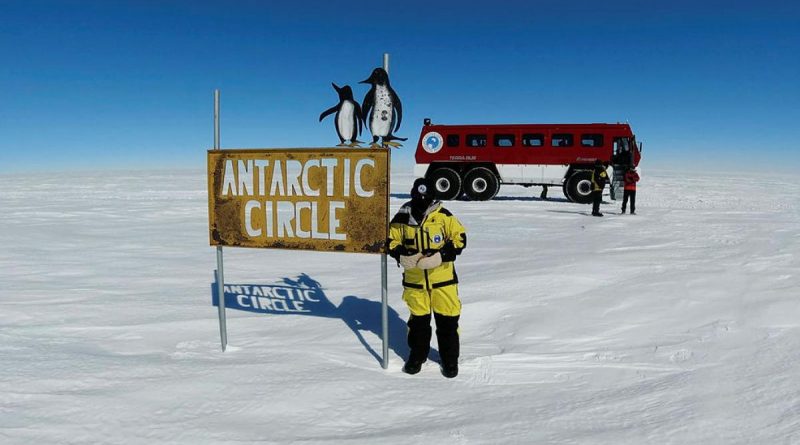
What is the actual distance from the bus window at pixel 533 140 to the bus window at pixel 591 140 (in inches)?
52.6

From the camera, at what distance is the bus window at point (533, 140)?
1775 cm

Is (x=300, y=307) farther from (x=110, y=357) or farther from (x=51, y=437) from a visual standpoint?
(x=51, y=437)

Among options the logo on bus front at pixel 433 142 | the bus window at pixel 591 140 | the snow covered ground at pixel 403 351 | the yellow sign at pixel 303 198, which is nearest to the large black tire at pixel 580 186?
the bus window at pixel 591 140

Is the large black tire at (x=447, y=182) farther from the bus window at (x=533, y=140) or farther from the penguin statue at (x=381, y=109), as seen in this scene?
the penguin statue at (x=381, y=109)

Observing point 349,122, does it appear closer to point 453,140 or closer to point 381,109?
point 381,109

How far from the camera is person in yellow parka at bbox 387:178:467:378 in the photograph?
3471mm

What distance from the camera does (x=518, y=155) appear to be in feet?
59.2

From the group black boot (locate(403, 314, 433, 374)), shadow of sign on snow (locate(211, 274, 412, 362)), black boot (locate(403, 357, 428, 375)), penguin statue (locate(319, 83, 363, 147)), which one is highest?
penguin statue (locate(319, 83, 363, 147))

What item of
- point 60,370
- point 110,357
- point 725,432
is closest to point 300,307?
point 110,357

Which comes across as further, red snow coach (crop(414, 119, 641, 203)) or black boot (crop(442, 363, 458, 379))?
red snow coach (crop(414, 119, 641, 203))

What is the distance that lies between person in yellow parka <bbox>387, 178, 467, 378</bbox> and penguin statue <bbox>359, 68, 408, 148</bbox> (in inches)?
34.2

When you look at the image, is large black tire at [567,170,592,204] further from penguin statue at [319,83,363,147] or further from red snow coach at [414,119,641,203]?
penguin statue at [319,83,363,147]

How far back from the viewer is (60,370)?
3.46m

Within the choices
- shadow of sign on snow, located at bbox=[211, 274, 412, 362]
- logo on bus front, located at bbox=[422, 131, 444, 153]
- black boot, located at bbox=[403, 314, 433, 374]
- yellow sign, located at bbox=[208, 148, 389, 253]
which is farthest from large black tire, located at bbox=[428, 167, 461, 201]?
black boot, located at bbox=[403, 314, 433, 374]
